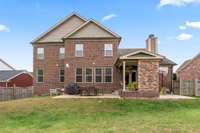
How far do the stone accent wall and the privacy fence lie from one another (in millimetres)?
7867

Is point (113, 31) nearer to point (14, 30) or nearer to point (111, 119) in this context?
point (14, 30)

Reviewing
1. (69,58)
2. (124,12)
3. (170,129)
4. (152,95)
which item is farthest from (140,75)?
(170,129)

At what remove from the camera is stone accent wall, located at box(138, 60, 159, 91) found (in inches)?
1059

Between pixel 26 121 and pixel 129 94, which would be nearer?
pixel 26 121

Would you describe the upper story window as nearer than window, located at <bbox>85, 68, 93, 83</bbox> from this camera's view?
No

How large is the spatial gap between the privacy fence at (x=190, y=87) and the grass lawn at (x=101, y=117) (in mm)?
10556

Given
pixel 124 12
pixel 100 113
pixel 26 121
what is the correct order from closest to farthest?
pixel 26 121 → pixel 100 113 → pixel 124 12

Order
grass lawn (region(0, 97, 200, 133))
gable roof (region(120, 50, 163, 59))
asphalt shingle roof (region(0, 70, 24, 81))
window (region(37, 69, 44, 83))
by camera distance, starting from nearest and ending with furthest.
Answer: grass lawn (region(0, 97, 200, 133)), gable roof (region(120, 50, 163, 59)), window (region(37, 69, 44, 83)), asphalt shingle roof (region(0, 70, 24, 81))

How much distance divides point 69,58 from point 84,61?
4.76 ft

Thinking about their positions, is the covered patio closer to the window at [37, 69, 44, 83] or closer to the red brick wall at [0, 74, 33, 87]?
the window at [37, 69, 44, 83]

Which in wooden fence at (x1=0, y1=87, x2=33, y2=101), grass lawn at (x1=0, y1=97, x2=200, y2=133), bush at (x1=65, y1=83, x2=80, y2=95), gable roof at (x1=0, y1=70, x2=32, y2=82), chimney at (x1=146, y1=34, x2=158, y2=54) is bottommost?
grass lawn at (x1=0, y1=97, x2=200, y2=133)

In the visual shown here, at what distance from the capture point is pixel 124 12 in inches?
1168

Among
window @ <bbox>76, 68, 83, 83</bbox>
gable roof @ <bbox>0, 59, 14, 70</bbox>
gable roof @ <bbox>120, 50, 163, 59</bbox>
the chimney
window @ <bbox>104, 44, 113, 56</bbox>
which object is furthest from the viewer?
gable roof @ <bbox>0, 59, 14, 70</bbox>

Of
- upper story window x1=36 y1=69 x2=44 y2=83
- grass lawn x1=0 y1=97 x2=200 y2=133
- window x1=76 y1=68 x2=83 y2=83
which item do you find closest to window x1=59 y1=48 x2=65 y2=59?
upper story window x1=36 y1=69 x2=44 y2=83
